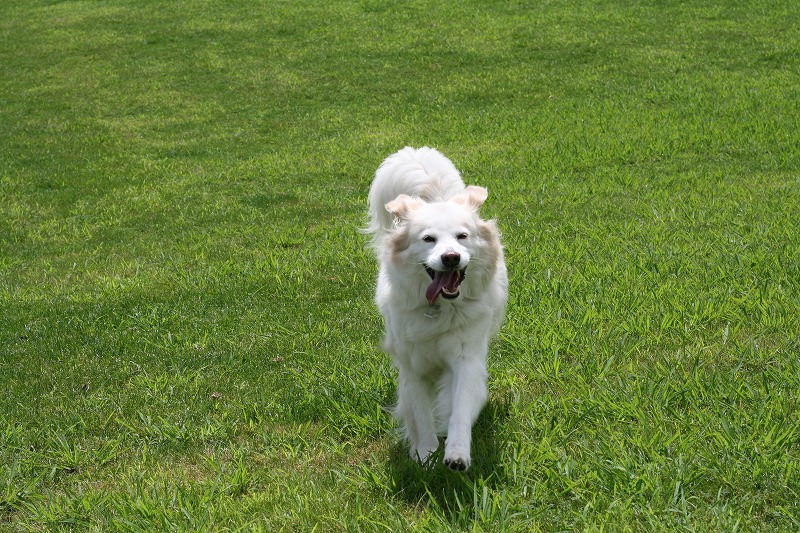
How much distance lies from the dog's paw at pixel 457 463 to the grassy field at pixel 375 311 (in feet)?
0.31

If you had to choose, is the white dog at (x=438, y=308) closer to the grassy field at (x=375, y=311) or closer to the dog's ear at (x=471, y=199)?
the dog's ear at (x=471, y=199)

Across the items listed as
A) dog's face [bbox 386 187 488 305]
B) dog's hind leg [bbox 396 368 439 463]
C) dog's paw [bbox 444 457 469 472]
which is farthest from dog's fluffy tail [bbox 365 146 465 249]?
dog's paw [bbox 444 457 469 472]

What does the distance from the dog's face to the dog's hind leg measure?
455 millimetres

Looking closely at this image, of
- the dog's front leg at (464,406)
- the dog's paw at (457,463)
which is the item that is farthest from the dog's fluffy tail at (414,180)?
the dog's paw at (457,463)

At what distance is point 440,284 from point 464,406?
22.9 inches

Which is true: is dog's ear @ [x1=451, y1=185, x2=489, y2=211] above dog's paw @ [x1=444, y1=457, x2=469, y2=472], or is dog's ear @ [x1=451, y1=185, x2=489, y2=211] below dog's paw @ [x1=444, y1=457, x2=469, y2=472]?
above

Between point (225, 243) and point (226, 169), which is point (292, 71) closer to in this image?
point (226, 169)

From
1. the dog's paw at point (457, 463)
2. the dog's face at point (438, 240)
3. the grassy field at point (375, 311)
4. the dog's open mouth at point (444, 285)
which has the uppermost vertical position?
the dog's face at point (438, 240)

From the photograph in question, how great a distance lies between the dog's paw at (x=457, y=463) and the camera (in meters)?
3.52

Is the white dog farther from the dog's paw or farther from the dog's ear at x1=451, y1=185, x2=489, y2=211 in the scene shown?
the dog's paw

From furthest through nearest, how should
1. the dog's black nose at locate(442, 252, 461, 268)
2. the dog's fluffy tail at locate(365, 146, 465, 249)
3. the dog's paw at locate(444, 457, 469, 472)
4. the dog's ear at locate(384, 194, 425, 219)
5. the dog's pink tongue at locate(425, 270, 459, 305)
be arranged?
the dog's fluffy tail at locate(365, 146, 465, 249) → the dog's ear at locate(384, 194, 425, 219) → the dog's pink tongue at locate(425, 270, 459, 305) → the dog's black nose at locate(442, 252, 461, 268) → the dog's paw at locate(444, 457, 469, 472)

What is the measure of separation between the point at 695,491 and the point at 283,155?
10749mm

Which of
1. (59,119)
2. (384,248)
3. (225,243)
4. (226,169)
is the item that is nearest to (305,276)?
(225,243)

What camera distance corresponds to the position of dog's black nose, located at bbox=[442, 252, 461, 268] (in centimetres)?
386
